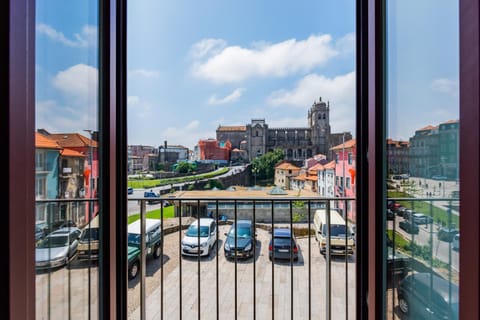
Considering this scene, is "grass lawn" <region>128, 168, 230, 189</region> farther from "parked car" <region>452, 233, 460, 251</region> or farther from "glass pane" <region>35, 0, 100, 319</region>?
"parked car" <region>452, 233, 460, 251</region>

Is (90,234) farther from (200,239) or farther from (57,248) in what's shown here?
(200,239)

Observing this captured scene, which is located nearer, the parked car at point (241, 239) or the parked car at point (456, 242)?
the parked car at point (456, 242)

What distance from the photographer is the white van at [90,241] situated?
1.01 meters

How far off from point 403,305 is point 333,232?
0.86m

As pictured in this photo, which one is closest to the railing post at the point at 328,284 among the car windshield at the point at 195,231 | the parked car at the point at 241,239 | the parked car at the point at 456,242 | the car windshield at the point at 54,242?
the parked car at the point at 241,239

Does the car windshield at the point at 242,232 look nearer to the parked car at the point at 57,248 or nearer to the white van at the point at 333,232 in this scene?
the white van at the point at 333,232

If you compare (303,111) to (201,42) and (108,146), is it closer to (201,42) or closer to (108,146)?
(201,42)

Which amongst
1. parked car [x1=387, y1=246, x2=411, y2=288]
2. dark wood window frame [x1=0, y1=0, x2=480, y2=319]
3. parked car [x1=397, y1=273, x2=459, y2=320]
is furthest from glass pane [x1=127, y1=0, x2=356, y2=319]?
parked car [x1=397, y1=273, x2=459, y2=320]

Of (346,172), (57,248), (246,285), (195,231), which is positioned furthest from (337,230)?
(57,248)

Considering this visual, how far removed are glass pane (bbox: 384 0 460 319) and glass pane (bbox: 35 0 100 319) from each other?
113cm

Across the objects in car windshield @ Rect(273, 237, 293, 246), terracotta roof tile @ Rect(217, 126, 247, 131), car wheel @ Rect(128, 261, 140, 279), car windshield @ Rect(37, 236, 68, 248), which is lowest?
car wheel @ Rect(128, 261, 140, 279)

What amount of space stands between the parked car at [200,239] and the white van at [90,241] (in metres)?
0.85

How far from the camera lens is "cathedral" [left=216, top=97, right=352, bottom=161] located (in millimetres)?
1771

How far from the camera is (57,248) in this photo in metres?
0.85
